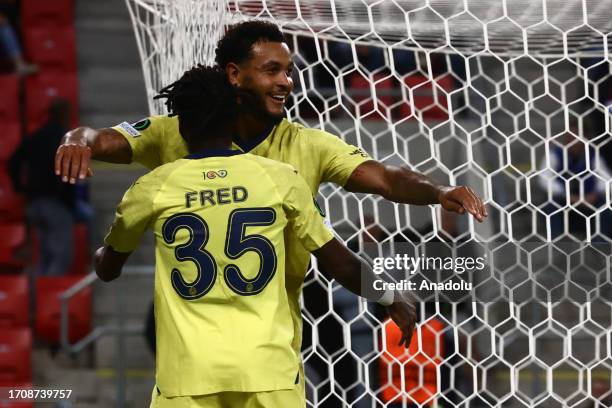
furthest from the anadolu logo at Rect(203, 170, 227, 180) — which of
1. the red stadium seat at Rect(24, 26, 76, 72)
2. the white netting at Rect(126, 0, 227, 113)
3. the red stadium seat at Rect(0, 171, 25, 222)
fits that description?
the red stadium seat at Rect(24, 26, 76, 72)

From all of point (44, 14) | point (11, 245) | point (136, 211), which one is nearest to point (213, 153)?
point (136, 211)

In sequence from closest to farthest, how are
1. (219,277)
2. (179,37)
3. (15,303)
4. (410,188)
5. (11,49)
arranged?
(219,277)
(410,188)
(179,37)
(15,303)
(11,49)

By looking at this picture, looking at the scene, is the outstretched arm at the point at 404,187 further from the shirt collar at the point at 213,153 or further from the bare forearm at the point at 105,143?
the bare forearm at the point at 105,143

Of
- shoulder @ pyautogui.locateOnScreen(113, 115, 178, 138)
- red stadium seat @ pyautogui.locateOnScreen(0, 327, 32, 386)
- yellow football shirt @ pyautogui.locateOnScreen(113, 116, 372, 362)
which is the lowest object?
red stadium seat @ pyautogui.locateOnScreen(0, 327, 32, 386)

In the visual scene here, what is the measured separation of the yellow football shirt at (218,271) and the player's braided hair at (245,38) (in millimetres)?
544

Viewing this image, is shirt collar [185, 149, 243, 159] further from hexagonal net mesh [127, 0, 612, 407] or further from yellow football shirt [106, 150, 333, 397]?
hexagonal net mesh [127, 0, 612, 407]

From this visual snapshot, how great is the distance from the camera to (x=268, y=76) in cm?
308

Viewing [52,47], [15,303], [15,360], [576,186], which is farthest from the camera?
[52,47]

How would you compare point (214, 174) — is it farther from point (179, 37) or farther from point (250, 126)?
point (179, 37)

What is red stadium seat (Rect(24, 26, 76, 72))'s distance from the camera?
8336 mm

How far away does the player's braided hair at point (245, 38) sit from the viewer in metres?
3.12

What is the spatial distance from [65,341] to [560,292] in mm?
Result: 3000

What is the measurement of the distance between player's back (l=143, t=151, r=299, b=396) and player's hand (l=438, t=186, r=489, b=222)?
0.44 metres

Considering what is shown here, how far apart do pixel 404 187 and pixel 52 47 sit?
5878 mm
